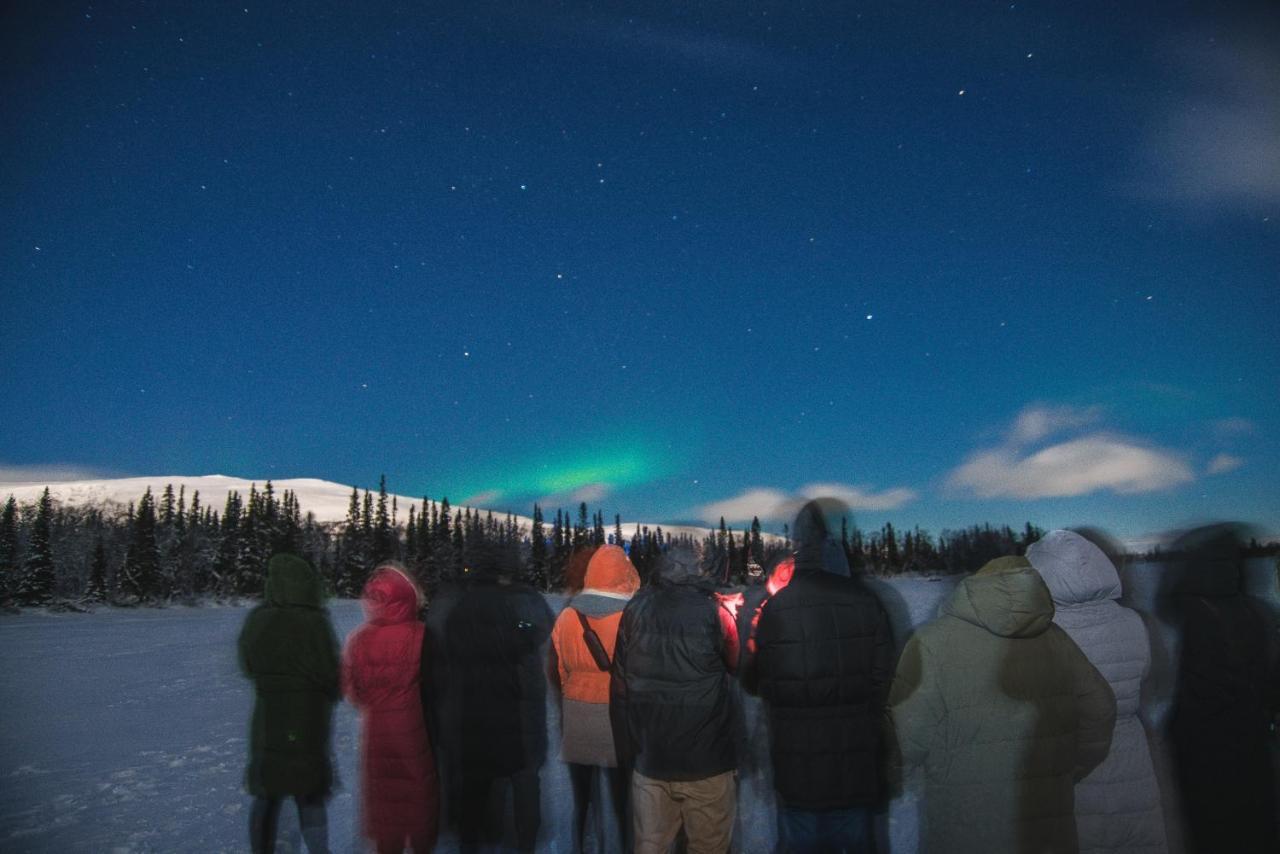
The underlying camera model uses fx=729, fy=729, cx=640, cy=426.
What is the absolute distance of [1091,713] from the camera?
314 cm

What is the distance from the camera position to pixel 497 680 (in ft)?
15.0

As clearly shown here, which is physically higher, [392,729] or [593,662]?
[593,662]

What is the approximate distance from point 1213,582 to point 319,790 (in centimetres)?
517

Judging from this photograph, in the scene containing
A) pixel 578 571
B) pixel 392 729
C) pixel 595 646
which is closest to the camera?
pixel 392 729

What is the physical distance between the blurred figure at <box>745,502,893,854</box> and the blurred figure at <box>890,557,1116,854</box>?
38 cm

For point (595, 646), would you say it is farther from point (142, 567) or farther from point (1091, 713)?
point (142, 567)

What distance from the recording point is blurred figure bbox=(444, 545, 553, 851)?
4516mm

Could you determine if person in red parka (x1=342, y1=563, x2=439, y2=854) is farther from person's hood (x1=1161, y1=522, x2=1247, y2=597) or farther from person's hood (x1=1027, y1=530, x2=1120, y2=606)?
person's hood (x1=1161, y1=522, x2=1247, y2=597)

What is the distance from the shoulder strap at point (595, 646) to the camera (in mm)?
4410

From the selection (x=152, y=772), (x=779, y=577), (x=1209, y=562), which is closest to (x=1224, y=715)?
(x=1209, y=562)

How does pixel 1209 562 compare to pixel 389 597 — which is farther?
pixel 389 597

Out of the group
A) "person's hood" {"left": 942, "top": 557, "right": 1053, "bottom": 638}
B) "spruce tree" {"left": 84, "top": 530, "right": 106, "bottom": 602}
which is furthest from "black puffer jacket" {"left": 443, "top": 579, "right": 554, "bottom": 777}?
"spruce tree" {"left": 84, "top": 530, "right": 106, "bottom": 602}

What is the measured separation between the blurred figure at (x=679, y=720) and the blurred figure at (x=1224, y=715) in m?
2.40

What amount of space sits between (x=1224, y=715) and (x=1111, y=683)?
83cm
